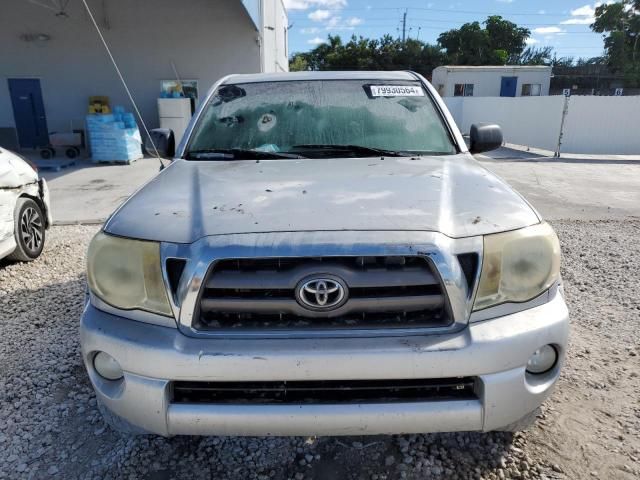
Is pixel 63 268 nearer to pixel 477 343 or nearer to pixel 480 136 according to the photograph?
pixel 480 136

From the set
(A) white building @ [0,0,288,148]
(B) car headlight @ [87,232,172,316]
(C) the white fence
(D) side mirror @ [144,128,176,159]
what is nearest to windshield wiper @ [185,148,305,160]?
(D) side mirror @ [144,128,176,159]

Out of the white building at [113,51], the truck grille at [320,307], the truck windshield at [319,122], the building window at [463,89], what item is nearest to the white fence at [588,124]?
the white building at [113,51]

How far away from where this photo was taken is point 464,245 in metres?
1.79

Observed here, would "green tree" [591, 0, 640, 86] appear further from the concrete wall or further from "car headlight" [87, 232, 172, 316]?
"car headlight" [87, 232, 172, 316]

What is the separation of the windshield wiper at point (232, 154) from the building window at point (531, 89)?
1340 inches

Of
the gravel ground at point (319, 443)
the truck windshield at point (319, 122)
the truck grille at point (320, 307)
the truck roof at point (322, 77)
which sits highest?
the truck roof at point (322, 77)

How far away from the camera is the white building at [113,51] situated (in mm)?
13688

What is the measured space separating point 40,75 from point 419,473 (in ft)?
53.5

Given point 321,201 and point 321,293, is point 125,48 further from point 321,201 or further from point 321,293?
point 321,293

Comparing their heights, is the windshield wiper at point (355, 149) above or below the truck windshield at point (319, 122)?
below

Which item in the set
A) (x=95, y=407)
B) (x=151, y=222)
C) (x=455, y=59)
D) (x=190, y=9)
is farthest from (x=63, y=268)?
(x=455, y=59)

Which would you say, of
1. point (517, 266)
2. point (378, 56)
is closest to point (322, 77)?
point (517, 266)

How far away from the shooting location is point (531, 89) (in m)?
32.6

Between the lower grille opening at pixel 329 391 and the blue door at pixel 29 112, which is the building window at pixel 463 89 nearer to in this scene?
the blue door at pixel 29 112
